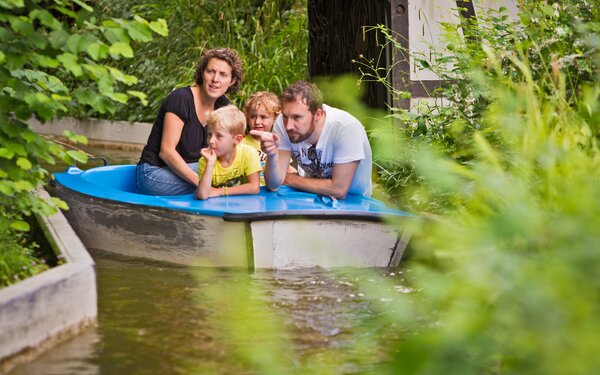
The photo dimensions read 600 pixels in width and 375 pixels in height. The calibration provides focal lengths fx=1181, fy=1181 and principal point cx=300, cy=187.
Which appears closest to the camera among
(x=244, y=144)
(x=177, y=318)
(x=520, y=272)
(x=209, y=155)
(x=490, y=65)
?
(x=520, y=272)

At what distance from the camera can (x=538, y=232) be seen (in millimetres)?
2902

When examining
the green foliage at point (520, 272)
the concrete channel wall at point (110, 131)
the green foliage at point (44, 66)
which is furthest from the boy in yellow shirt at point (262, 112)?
the concrete channel wall at point (110, 131)

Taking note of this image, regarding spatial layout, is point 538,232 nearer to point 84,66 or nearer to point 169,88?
point 84,66

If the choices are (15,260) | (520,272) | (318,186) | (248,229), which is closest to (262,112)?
(318,186)

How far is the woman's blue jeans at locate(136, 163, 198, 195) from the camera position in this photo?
765 centimetres

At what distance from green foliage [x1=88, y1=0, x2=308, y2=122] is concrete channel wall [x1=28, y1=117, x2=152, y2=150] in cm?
15

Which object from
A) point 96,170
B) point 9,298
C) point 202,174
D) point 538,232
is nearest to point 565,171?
point 538,232

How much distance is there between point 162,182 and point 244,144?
632 millimetres

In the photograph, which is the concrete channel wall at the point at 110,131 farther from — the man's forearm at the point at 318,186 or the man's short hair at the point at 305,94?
the man's short hair at the point at 305,94

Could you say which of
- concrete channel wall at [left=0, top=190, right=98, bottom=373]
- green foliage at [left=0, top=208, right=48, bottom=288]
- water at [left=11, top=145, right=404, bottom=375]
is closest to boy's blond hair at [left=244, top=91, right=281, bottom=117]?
water at [left=11, top=145, right=404, bottom=375]

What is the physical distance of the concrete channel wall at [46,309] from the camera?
4.56m


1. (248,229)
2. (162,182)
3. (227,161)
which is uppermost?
(227,161)

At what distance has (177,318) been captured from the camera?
5469 mm

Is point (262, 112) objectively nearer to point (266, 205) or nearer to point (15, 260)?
point (266, 205)
